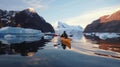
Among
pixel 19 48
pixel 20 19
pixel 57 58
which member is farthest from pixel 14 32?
pixel 20 19

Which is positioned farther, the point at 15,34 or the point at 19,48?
the point at 15,34

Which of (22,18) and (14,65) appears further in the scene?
(22,18)

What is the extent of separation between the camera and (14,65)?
15117mm

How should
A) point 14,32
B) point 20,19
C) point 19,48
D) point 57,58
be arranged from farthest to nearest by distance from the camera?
point 20,19 < point 14,32 < point 19,48 < point 57,58

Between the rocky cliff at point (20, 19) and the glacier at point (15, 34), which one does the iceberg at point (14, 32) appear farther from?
the rocky cliff at point (20, 19)

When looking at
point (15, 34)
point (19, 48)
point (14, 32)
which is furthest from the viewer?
point (15, 34)

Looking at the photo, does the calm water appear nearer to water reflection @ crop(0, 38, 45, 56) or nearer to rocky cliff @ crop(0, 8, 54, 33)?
water reflection @ crop(0, 38, 45, 56)


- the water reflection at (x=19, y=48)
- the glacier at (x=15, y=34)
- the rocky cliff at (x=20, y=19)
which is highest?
the rocky cliff at (x=20, y=19)

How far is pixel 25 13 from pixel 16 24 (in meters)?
16.0

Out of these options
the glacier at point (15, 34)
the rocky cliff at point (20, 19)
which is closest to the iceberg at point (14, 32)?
the glacier at point (15, 34)

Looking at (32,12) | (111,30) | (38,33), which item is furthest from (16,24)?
(111,30)

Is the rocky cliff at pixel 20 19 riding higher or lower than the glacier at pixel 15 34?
higher

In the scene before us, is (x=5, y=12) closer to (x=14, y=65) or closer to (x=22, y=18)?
(x=22, y=18)

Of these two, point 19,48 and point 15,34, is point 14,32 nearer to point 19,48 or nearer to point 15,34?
point 15,34
